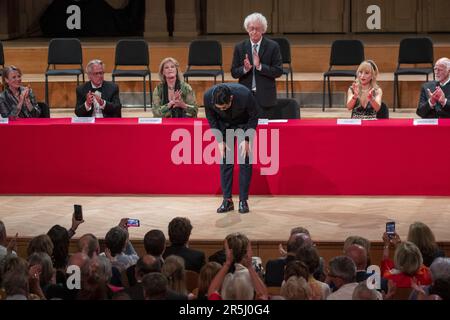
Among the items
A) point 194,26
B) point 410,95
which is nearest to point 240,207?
point 410,95

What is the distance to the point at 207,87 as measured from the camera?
38.0 ft

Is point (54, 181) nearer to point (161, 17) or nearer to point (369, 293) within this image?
point (369, 293)

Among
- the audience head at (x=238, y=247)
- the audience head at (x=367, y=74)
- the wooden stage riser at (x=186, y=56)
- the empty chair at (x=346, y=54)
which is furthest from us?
the wooden stage riser at (x=186, y=56)

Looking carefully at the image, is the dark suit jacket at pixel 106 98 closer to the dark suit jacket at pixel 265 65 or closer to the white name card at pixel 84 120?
the white name card at pixel 84 120

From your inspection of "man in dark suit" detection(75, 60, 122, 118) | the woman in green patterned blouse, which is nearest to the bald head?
the woman in green patterned blouse

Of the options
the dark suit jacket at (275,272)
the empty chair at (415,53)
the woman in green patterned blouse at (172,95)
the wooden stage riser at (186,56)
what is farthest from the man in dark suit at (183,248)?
the wooden stage riser at (186,56)

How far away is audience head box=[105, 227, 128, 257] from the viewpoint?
597 cm

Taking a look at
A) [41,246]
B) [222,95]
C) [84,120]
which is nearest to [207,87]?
[84,120]

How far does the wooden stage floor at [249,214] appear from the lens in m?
7.28

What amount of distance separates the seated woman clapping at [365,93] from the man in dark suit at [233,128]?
1.16 meters

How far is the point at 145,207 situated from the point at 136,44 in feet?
12.9

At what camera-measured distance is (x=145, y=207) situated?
807 cm

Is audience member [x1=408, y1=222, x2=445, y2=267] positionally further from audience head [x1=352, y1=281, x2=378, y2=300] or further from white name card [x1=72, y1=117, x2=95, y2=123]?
white name card [x1=72, y1=117, x2=95, y2=123]

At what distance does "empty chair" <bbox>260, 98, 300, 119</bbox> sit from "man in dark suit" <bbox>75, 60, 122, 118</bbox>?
136 centimetres
